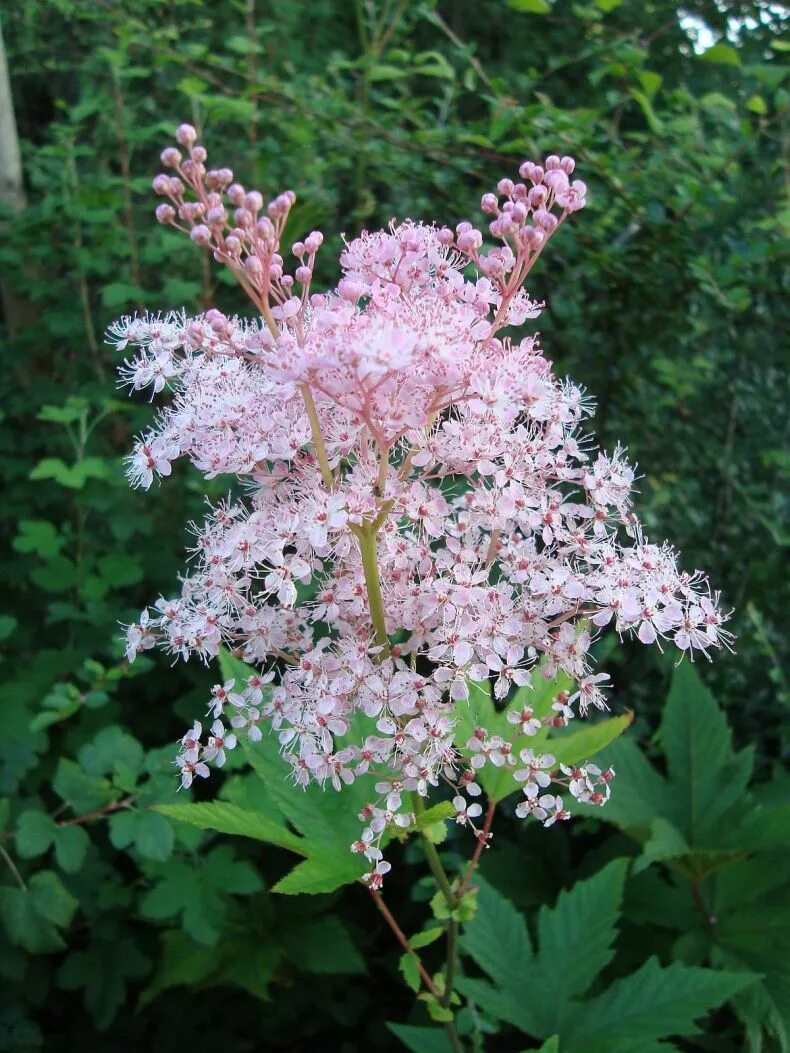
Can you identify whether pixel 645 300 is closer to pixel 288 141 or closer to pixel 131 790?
pixel 288 141

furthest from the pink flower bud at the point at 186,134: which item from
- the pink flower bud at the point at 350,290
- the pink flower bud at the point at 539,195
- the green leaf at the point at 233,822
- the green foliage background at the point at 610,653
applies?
the green foliage background at the point at 610,653

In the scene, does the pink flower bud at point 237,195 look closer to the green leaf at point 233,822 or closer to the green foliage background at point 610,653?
the green leaf at point 233,822

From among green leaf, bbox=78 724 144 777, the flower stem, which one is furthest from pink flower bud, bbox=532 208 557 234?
green leaf, bbox=78 724 144 777

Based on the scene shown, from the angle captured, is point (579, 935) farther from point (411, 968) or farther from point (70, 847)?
point (70, 847)

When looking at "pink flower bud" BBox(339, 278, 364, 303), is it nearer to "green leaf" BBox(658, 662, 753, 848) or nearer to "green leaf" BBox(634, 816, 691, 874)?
"green leaf" BBox(634, 816, 691, 874)

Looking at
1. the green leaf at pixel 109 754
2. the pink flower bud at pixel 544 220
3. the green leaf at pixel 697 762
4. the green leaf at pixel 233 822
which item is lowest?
the green leaf at pixel 697 762

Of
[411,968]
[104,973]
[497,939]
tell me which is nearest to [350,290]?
[411,968]

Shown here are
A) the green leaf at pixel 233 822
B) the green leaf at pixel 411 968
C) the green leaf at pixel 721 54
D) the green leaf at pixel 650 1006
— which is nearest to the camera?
the green leaf at pixel 233 822
